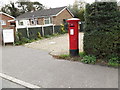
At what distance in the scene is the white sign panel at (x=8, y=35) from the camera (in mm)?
10148

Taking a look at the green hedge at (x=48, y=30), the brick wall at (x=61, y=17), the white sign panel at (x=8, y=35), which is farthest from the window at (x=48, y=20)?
the white sign panel at (x=8, y=35)

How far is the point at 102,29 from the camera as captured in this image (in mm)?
4906

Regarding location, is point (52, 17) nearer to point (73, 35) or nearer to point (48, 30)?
point (48, 30)

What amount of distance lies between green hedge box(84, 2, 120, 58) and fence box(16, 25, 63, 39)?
7.67 m

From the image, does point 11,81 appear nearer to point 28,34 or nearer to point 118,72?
point 118,72

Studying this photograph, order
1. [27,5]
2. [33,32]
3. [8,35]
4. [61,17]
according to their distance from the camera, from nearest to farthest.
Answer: [8,35] < [33,32] < [61,17] < [27,5]

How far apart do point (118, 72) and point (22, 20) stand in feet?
83.5

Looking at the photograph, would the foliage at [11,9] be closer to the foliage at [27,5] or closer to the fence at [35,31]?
the foliage at [27,5]

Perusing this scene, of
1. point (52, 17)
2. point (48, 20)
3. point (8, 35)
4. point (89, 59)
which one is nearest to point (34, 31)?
point (8, 35)

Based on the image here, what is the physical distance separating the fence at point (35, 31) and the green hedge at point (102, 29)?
302 inches

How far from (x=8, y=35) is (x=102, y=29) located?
8.00 metres

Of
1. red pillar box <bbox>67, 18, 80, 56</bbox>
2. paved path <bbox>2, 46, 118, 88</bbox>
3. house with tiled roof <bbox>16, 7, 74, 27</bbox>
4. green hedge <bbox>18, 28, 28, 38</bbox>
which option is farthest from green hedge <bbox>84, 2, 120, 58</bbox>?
house with tiled roof <bbox>16, 7, 74, 27</bbox>

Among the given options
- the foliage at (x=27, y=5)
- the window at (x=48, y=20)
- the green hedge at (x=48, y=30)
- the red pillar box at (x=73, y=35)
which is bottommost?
the red pillar box at (x=73, y=35)

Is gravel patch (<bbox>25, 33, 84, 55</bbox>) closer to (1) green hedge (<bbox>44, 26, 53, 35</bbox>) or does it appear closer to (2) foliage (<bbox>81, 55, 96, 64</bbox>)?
(2) foliage (<bbox>81, 55, 96, 64</bbox>)
